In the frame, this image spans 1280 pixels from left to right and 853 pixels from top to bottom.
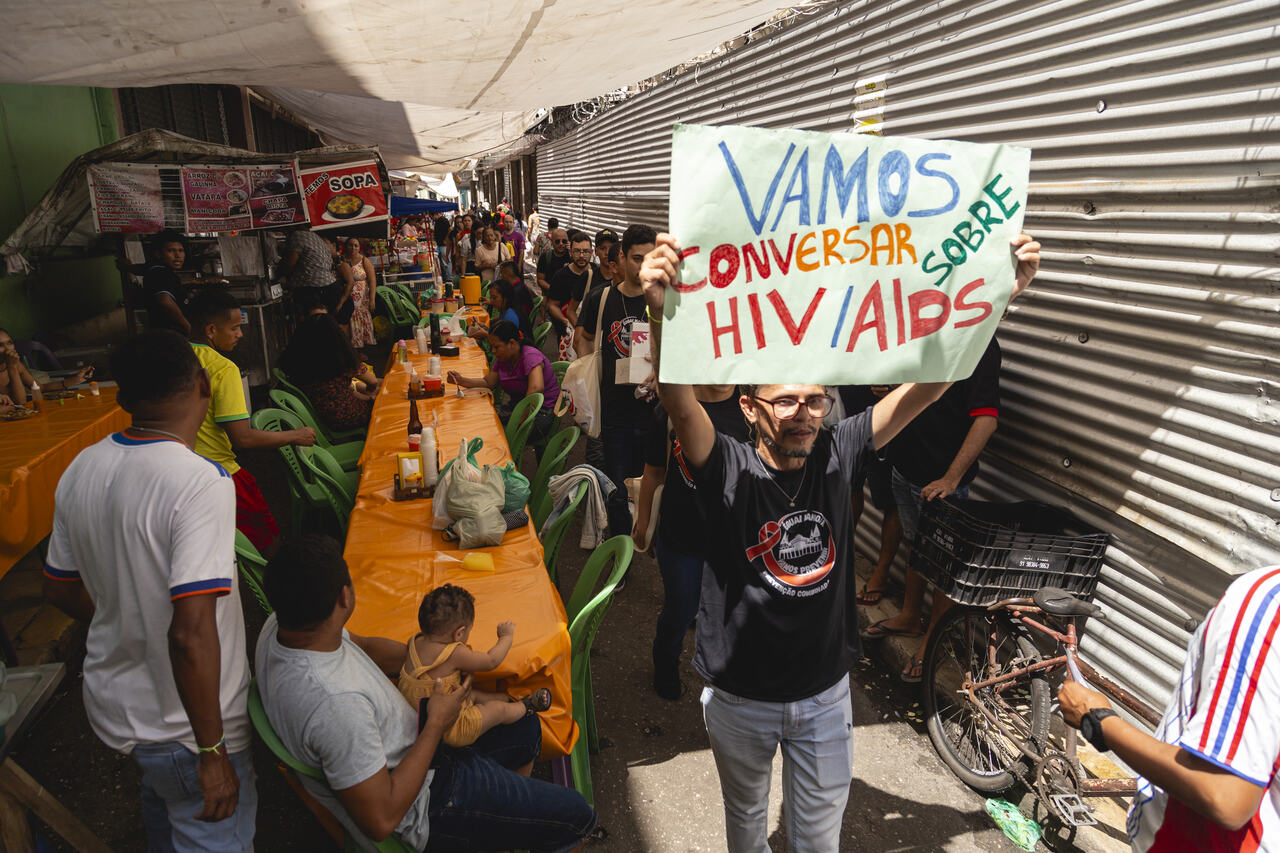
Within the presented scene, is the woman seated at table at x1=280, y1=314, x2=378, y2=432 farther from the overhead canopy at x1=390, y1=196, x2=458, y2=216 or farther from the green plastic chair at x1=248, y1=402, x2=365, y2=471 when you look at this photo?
the overhead canopy at x1=390, y1=196, x2=458, y2=216

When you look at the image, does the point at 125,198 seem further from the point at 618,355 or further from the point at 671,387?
the point at 671,387

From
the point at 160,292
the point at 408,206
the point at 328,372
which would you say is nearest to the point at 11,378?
the point at 160,292

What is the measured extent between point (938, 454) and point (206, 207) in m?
7.36

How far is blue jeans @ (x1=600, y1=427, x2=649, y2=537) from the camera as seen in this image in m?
4.71

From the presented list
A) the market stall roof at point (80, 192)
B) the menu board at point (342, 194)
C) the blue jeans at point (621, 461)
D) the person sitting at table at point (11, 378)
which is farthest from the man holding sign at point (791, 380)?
the menu board at point (342, 194)

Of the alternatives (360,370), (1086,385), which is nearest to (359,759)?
(1086,385)

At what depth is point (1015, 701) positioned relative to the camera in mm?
3504

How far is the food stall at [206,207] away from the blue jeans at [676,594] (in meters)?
6.37

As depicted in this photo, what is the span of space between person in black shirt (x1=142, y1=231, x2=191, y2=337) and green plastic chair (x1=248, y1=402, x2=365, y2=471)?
5.09 feet

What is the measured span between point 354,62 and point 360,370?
281 cm

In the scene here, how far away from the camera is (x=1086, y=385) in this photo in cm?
334

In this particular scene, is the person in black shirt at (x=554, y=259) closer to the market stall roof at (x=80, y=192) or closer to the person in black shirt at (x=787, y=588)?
the market stall roof at (x=80, y=192)

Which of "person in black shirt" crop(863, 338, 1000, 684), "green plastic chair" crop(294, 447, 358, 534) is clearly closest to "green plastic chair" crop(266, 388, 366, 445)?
"green plastic chair" crop(294, 447, 358, 534)

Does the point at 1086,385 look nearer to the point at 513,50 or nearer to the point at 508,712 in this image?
the point at 508,712
